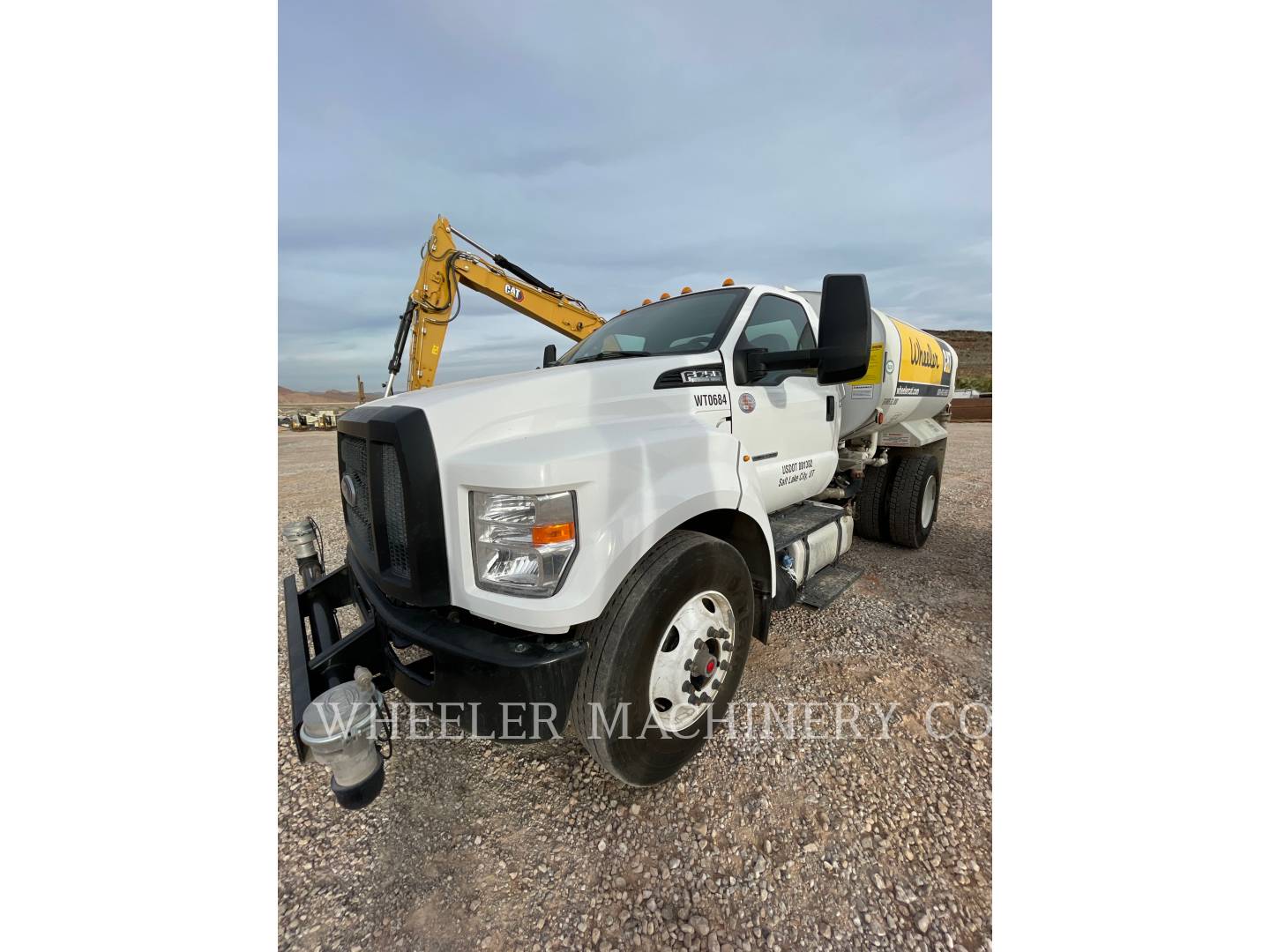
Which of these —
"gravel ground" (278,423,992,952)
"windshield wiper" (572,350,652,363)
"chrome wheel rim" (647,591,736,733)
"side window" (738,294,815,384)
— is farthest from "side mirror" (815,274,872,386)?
"gravel ground" (278,423,992,952)

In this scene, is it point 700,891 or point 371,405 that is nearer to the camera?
point 700,891

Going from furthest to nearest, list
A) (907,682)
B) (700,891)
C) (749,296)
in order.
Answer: (749,296) < (907,682) < (700,891)

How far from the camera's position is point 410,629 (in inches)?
66.7

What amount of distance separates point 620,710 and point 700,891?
612 mm

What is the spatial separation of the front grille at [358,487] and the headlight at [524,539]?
20.5 inches

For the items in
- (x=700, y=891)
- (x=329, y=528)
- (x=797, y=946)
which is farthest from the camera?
(x=329, y=528)

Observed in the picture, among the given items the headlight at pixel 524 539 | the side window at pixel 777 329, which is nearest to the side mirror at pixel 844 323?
the side window at pixel 777 329

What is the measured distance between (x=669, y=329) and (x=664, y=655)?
5.96 ft

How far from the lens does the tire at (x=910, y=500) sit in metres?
4.76

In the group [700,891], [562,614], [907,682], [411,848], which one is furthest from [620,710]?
[907,682]

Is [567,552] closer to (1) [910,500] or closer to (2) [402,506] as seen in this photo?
(2) [402,506]

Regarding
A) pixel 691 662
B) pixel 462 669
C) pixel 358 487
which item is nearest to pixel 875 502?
pixel 691 662

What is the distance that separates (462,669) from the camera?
1.60 m

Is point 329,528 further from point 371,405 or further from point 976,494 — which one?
point 976,494
